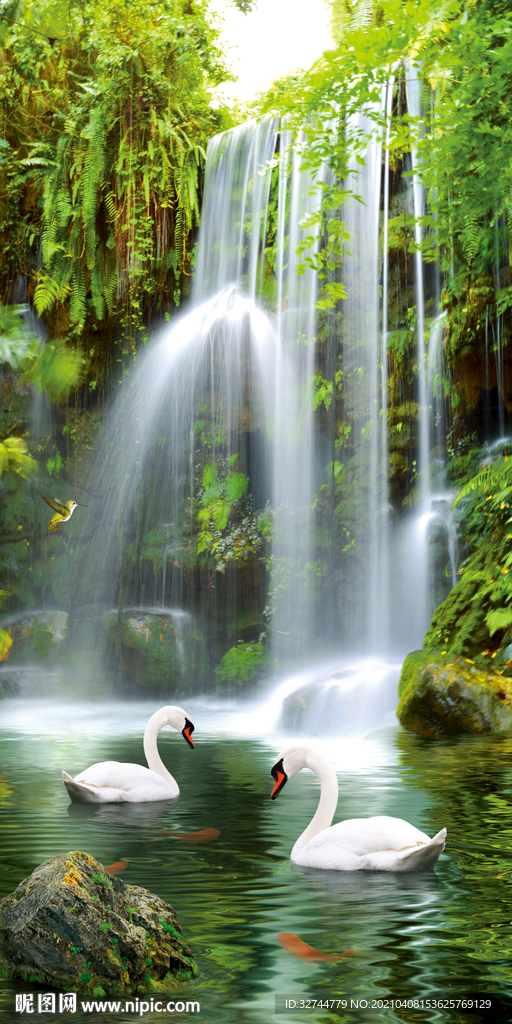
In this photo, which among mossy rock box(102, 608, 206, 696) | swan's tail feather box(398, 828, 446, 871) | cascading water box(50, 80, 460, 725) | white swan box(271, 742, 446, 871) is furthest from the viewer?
mossy rock box(102, 608, 206, 696)

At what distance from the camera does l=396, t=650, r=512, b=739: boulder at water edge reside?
8.77 m

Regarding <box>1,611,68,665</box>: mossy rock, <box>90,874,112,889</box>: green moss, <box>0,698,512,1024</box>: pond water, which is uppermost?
<box>1,611,68,665</box>: mossy rock

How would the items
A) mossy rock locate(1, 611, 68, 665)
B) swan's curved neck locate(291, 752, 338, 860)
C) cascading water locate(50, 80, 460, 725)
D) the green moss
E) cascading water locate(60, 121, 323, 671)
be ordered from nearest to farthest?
the green moss → swan's curved neck locate(291, 752, 338, 860) → cascading water locate(50, 80, 460, 725) → cascading water locate(60, 121, 323, 671) → mossy rock locate(1, 611, 68, 665)

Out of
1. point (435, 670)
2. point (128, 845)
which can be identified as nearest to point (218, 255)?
point (435, 670)

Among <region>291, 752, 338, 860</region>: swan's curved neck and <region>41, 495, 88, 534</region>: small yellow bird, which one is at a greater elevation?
<region>41, 495, 88, 534</region>: small yellow bird

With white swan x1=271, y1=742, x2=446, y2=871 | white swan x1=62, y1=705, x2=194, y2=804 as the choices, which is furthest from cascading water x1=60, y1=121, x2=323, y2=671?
white swan x1=271, y1=742, x2=446, y2=871

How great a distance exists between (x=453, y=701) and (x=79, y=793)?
4419 millimetres

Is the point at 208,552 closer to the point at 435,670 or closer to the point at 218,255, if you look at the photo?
the point at 218,255

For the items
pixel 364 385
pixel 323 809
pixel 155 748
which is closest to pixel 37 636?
pixel 364 385

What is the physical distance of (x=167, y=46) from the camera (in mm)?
15570

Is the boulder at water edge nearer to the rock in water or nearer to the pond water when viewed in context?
the pond water

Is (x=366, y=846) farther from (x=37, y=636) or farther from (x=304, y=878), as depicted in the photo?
(x=37, y=636)

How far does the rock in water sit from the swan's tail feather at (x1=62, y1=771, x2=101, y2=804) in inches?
102

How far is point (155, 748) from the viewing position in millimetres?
6164
